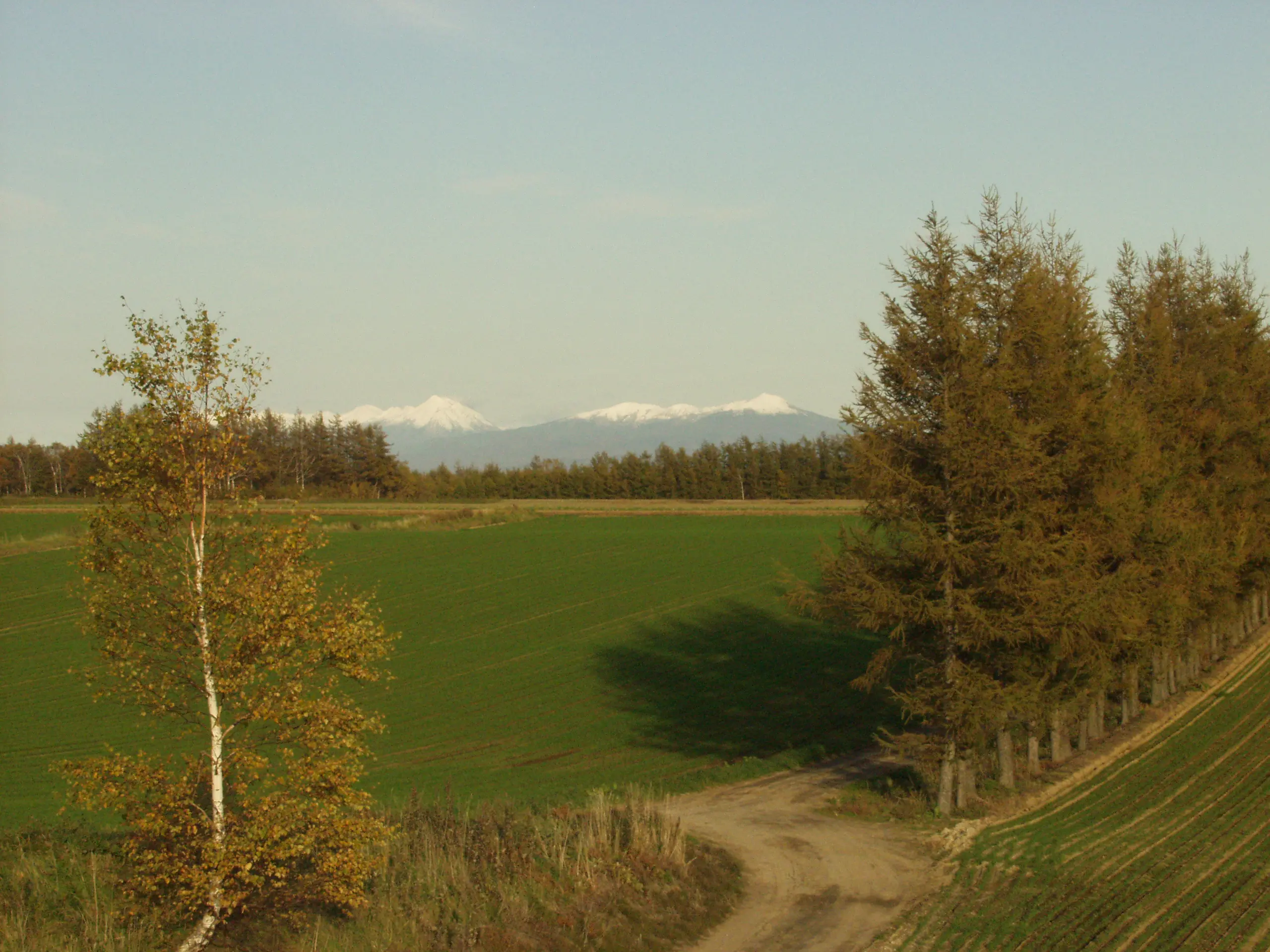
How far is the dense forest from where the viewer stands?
119938 mm

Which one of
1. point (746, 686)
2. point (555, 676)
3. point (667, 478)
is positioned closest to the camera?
point (746, 686)

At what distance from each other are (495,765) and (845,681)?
13.8 meters

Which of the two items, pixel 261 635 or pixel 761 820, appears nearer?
pixel 261 635

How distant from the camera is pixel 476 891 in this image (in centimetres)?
1303

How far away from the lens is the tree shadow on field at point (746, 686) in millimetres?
27516

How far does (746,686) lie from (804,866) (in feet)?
56.4

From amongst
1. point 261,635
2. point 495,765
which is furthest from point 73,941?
point 495,765

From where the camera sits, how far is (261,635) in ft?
36.2

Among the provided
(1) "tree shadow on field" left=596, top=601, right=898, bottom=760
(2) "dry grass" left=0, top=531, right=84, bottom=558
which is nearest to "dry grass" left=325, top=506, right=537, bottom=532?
(2) "dry grass" left=0, top=531, right=84, bottom=558

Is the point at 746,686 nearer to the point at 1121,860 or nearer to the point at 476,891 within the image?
the point at 1121,860

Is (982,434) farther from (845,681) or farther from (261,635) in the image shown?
(845,681)

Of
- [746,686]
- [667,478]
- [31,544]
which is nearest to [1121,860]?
[746,686]

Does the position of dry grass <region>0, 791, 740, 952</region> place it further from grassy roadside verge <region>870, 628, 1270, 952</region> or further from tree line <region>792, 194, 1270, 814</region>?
tree line <region>792, 194, 1270, 814</region>

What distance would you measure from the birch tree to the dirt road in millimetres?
5718
